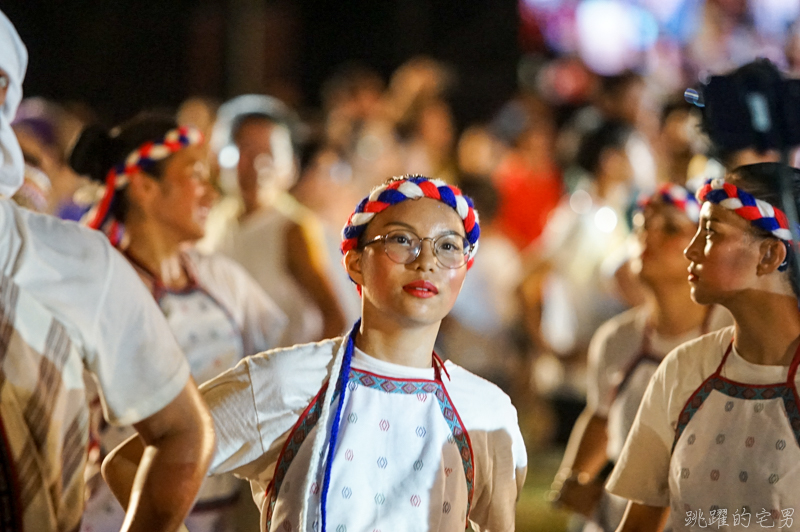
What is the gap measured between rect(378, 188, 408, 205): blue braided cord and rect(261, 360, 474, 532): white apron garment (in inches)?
17.5

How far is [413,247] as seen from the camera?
242 cm

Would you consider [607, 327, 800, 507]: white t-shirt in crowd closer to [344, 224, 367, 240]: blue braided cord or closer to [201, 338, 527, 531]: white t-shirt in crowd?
[201, 338, 527, 531]: white t-shirt in crowd

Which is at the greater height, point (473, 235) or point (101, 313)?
point (473, 235)

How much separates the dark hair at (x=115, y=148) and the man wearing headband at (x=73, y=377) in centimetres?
197

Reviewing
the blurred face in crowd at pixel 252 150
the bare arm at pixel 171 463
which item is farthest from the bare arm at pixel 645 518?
the blurred face in crowd at pixel 252 150

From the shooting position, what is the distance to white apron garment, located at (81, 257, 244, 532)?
3.28 m

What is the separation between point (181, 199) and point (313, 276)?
3.38 ft

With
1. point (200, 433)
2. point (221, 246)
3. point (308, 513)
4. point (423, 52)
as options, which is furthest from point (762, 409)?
point (423, 52)

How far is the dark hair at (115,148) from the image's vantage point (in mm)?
3781

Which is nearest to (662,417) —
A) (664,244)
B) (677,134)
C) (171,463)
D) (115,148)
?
(664,244)

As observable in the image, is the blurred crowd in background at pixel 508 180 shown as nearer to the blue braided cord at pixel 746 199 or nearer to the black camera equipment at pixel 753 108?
the black camera equipment at pixel 753 108

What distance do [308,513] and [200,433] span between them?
473 mm

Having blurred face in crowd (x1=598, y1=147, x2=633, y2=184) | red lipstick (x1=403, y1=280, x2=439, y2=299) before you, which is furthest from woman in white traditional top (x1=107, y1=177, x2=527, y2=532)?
blurred face in crowd (x1=598, y1=147, x2=633, y2=184)

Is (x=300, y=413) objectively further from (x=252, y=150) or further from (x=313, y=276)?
(x=252, y=150)
